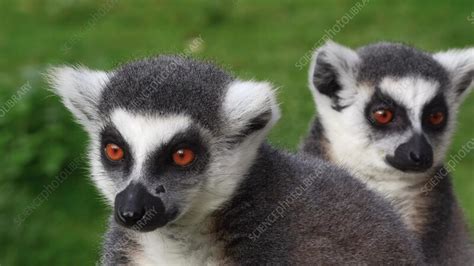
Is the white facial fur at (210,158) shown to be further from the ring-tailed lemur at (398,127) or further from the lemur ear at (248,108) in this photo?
the ring-tailed lemur at (398,127)

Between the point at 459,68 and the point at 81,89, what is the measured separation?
2.64 metres

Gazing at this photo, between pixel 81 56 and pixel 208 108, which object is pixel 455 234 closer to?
pixel 208 108

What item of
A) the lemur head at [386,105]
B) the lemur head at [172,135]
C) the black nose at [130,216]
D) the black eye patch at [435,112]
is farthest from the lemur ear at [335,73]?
the black nose at [130,216]

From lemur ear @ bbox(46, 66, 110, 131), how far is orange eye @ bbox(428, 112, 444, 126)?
6.90 feet

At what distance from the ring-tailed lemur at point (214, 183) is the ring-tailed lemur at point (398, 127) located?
1.20 m

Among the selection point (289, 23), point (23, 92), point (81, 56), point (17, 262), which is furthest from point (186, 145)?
point (289, 23)

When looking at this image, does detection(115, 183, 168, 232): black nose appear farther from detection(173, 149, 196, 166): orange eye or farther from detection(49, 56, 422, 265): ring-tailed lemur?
detection(173, 149, 196, 166): orange eye

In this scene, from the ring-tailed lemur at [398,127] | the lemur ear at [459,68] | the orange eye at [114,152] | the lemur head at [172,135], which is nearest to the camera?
the lemur head at [172,135]

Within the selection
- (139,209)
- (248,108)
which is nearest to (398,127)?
(248,108)

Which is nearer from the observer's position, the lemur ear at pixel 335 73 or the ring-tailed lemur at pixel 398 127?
the ring-tailed lemur at pixel 398 127

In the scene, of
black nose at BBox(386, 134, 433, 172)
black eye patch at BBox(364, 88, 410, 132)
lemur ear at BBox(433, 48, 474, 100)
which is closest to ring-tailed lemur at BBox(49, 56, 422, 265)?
black nose at BBox(386, 134, 433, 172)

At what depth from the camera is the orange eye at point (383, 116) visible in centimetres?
589

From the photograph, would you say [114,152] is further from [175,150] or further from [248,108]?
[248,108]

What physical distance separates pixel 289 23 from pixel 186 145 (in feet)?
26.3
